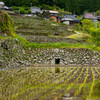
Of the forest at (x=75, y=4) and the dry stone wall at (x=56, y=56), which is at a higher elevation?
the forest at (x=75, y=4)

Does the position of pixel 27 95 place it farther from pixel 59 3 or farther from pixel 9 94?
pixel 59 3

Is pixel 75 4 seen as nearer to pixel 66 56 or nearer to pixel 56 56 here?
pixel 66 56

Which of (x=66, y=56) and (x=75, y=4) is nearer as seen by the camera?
(x=66, y=56)

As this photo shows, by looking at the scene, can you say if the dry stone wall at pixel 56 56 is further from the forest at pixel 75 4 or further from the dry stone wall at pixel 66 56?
the forest at pixel 75 4

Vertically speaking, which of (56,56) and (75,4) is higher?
(75,4)

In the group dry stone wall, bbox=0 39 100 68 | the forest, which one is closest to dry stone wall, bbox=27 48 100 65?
dry stone wall, bbox=0 39 100 68

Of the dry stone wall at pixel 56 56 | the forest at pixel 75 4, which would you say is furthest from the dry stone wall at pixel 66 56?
the forest at pixel 75 4

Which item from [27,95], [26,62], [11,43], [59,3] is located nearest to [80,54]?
[26,62]

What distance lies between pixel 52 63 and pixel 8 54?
18.9 feet

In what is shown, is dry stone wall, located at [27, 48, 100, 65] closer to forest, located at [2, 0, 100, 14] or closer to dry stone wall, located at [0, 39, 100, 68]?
dry stone wall, located at [0, 39, 100, 68]

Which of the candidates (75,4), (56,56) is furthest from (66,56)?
(75,4)

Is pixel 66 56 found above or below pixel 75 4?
below

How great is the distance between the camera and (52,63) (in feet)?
75.6

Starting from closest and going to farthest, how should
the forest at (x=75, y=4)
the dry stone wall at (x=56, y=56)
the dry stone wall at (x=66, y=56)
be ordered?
the dry stone wall at (x=56, y=56)
the dry stone wall at (x=66, y=56)
the forest at (x=75, y=4)
